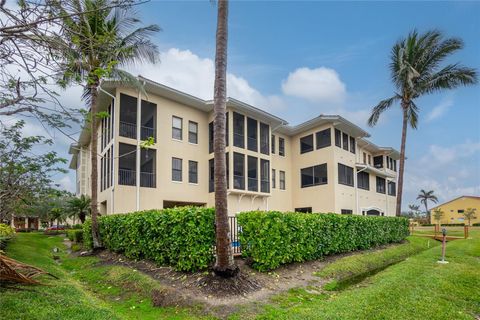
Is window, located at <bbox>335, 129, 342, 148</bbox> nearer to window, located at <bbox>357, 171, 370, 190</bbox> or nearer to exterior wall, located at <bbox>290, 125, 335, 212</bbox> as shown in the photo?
exterior wall, located at <bbox>290, 125, 335, 212</bbox>

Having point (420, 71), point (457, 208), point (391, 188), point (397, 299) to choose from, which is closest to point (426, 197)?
point (457, 208)

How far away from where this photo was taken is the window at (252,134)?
70.5ft

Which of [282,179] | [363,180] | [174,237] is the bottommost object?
[174,237]

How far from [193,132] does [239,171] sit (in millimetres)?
4010

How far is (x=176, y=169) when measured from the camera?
19266mm

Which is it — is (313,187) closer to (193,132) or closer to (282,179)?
(282,179)

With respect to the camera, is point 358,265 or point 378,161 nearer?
point 358,265

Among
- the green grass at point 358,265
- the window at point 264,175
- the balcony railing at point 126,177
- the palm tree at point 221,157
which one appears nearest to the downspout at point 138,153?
the balcony railing at point 126,177

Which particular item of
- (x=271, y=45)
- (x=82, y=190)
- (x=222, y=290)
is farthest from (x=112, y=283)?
(x=82, y=190)

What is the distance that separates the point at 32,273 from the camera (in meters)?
7.55

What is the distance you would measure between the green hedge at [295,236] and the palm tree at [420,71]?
10366mm

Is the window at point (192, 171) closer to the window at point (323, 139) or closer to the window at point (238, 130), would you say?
the window at point (238, 130)

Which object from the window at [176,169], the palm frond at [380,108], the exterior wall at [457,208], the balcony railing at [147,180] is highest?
A: the palm frond at [380,108]

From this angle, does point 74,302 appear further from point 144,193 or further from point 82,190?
point 82,190
